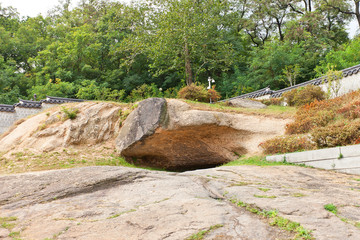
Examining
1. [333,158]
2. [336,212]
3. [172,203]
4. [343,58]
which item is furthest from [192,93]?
[343,58]

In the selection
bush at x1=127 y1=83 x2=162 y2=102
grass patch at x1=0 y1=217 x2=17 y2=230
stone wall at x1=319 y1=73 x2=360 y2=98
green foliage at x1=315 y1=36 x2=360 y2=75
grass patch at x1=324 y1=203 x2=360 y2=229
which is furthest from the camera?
bush at x1=127 y1=83 x2=162 y2=102

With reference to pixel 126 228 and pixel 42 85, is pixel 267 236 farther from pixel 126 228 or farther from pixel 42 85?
pixel 42 85

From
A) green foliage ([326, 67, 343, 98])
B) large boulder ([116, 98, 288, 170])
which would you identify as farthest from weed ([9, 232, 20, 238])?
green foliage ([326, 67, 343, 98])

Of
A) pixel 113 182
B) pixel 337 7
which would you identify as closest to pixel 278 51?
pixel 337 7

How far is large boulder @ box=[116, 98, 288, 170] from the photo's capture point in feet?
40.0

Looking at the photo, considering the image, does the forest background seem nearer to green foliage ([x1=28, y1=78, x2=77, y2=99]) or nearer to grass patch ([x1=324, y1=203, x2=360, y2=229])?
green foliage ([x1=28, y1=78, x2=77, y2=99])

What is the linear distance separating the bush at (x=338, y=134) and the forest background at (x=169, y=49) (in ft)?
42.2

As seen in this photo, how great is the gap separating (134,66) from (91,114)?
13.6 meters

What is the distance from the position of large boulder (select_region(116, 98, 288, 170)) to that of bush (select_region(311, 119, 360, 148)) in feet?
9.54

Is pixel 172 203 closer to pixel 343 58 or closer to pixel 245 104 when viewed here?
pixel 245 104

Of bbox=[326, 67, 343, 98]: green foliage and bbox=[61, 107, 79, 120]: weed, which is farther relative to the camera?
bbox=[326, 67, 343, 98]: green foliage

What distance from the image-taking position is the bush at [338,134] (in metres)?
8.66

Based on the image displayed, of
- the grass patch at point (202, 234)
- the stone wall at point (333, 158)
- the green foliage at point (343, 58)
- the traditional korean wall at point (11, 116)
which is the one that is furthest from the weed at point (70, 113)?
the green foliage at point (343, 58)

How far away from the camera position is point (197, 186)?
6.56 metres
